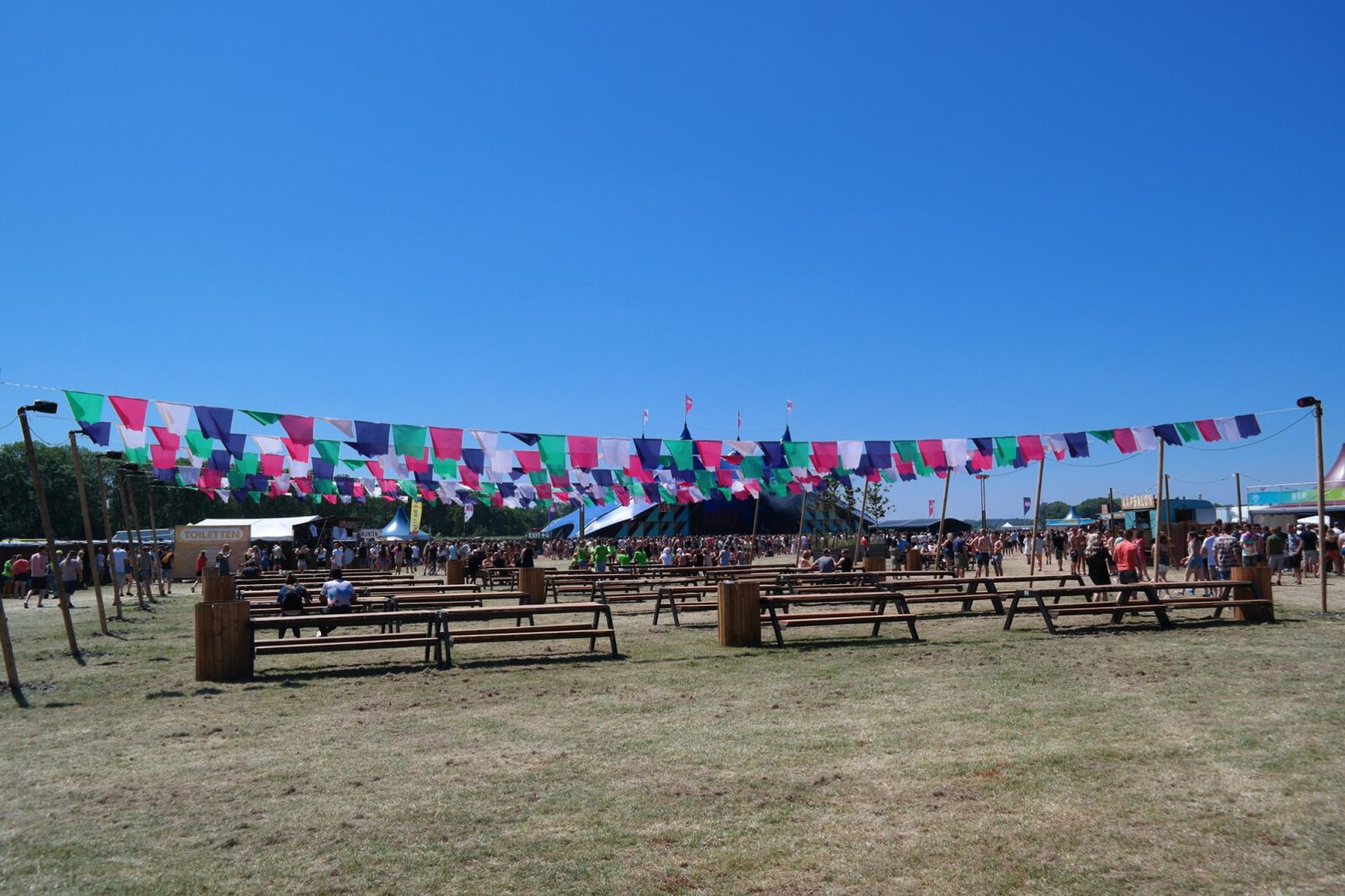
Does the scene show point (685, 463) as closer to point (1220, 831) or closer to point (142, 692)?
point (142, 692)

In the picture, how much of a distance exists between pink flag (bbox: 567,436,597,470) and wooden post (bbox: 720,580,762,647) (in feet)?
28.7

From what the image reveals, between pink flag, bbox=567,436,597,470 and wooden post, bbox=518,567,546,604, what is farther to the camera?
pink flag, bbox=567,436,597,470

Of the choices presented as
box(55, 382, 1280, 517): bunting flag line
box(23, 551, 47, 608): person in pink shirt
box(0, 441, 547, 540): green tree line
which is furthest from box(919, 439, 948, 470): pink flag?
box(0, 441, 547, 540): green tree line

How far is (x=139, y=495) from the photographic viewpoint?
61094 mm

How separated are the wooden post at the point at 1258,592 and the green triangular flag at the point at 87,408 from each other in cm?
1746

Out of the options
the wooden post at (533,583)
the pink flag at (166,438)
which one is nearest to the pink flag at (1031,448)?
the wooden post at (533,583)

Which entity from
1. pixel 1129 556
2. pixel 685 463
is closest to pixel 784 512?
pixel 685 463

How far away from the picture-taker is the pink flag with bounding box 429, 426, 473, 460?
18781 mm

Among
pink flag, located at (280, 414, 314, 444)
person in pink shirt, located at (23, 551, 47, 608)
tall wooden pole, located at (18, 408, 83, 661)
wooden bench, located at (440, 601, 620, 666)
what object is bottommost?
person in pink shirt, located at (23, 551, 47, 608)

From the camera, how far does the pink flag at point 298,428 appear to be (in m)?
16.9

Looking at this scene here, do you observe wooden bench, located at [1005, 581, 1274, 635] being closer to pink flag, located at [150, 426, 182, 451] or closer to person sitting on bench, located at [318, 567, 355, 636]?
person sitting on bench, located at [318, 567, 355, 636]

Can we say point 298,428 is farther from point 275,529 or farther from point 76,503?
point 76,503

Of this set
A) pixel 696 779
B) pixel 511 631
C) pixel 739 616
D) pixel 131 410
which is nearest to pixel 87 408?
pixel 131 410

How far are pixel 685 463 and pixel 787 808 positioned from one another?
16.9 metres
